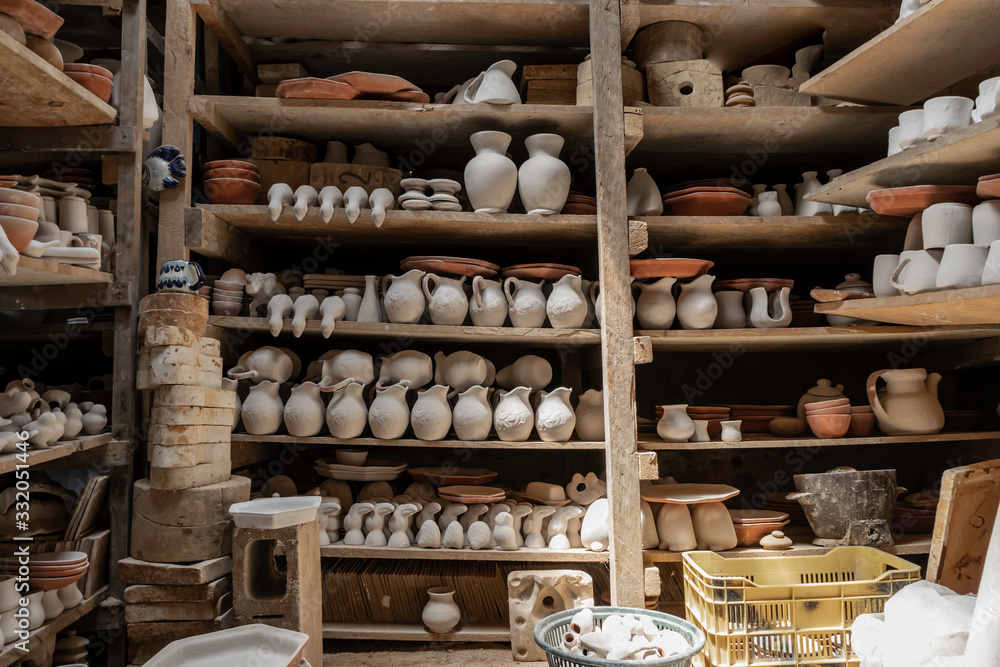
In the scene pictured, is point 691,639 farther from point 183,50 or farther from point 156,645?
point 183,50

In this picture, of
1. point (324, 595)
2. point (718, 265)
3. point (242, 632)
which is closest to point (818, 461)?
point (718, 265)

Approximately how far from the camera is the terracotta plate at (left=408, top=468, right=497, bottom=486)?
104 inches

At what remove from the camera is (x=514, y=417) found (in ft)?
7.88

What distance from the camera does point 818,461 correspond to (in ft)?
10.3

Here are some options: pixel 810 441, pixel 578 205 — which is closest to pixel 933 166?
pixel 810 441

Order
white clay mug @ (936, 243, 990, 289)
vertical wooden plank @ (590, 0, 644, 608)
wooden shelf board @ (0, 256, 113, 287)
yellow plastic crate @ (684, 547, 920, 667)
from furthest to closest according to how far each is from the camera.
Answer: vertical wooden plank @ (590, 0, 644, 608)
yellow plastic crate @ (684, 547, 920, 667)
white clay mug @ (936, 243, 990, 289)
wooden shelf board @ (0, 256, 113, 287)

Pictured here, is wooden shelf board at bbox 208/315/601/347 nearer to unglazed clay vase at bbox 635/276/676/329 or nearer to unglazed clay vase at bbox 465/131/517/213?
unglazed clay vase at bbox 635/276/676/329

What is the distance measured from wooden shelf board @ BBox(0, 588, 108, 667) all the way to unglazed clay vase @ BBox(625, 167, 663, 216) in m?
2.22

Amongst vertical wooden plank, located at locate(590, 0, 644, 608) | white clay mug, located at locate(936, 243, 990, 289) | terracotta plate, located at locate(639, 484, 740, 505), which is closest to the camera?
white clay mug, located at locate(936, 243, 990, 289)

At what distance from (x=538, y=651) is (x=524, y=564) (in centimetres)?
38

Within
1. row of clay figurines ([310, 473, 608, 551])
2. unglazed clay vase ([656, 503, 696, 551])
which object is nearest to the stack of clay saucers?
row of clay figurines ([310, 473, 608, 551])

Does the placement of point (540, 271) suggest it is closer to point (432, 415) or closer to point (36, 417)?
point (432, 415)

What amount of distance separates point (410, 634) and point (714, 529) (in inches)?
44.8

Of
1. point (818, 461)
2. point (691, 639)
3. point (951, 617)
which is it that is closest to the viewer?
point (951, 617)
